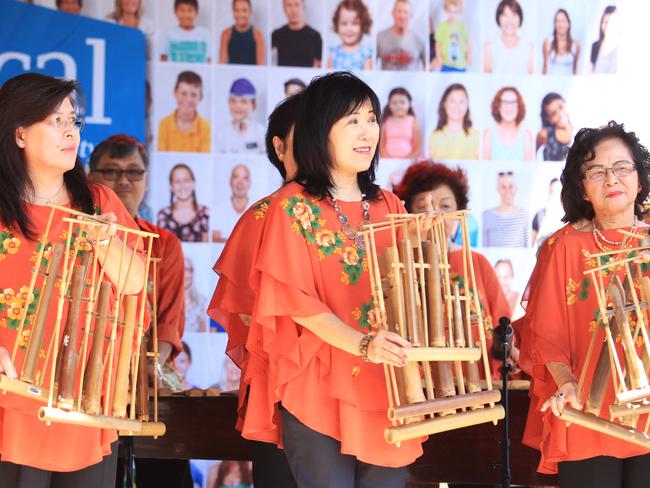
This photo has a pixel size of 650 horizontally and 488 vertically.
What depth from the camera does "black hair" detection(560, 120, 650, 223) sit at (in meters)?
3.79

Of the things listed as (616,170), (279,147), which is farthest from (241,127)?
(616,170)

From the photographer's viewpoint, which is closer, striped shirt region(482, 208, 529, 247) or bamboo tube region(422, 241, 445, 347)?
bamboo tube region(422, 241, 445, 347)

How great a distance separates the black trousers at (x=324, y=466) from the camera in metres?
3.25

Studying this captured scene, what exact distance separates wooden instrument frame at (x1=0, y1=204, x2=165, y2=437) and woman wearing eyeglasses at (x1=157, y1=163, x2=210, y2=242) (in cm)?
254

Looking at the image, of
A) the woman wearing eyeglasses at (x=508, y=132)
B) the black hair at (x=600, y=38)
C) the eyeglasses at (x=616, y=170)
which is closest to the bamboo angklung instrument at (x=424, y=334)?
the eyeglasses at (x=616, y=170)

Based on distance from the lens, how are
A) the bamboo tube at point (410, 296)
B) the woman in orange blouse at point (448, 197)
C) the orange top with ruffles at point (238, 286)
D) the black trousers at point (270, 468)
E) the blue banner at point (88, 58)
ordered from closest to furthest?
1. the bamboo tube at point (410, 296)
2. the black trousers at point (270, 468)
3. the orange top with ruffles at point (238, 286)
4. the woman in orange blouse at point (448, 197)
5. the blue banner at point (88, 58)

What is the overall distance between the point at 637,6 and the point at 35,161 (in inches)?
157

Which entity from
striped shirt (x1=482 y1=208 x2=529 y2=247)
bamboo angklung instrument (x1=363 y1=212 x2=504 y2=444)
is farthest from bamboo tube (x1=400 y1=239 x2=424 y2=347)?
striped shirt (x1=482 y1=208 x2=529 y2=247)

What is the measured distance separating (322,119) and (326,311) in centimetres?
67

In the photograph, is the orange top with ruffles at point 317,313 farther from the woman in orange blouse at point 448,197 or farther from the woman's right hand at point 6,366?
the woman in orange blouse at point 448,197

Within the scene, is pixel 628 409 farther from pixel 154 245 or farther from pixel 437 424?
pixel 154 245

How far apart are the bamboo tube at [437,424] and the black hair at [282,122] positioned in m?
1.66

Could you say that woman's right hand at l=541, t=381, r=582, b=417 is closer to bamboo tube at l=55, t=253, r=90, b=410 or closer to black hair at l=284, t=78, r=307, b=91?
bamboo tube at l=55, t=253, r=90, b=410

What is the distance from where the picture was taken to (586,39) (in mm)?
5988
